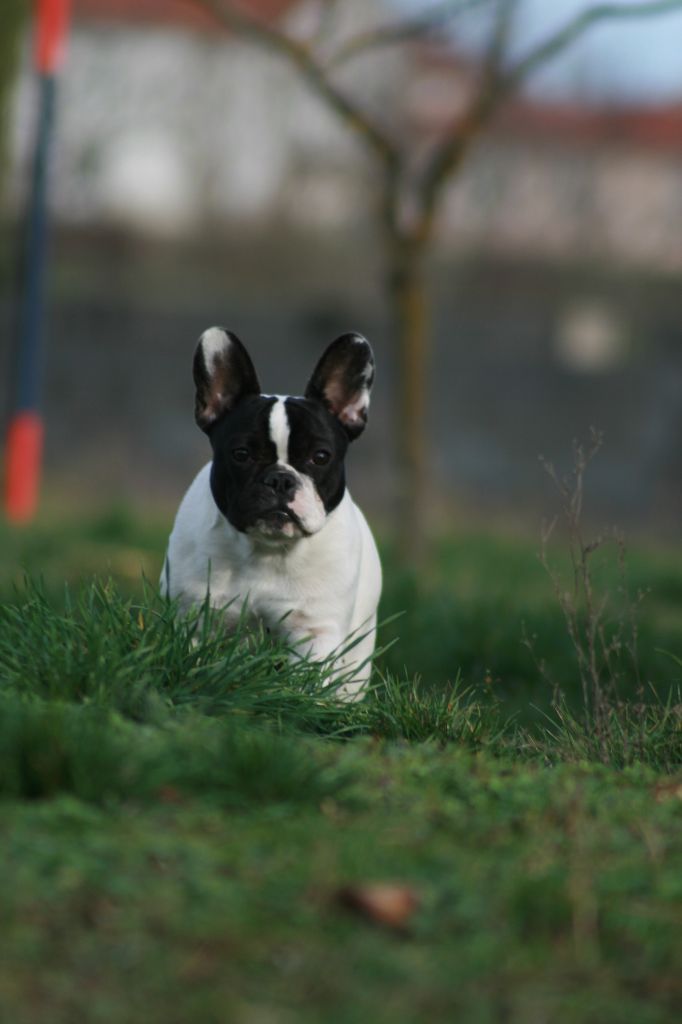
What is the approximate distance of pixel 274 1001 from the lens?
225cm

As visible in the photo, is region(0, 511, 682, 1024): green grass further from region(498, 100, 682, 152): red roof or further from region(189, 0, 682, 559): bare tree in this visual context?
region(498, 100, 682, 152): red roof

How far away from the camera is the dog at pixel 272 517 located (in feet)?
14.6

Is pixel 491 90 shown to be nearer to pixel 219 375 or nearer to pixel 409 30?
pixel 409 30

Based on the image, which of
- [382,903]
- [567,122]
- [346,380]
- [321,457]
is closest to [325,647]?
[321,457]

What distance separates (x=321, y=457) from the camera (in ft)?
15.1

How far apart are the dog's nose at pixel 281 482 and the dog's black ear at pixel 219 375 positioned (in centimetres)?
41

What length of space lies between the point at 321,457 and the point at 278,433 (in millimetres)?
159

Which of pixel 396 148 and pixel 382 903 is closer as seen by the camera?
pixel 382 903

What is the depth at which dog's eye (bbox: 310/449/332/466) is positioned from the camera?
4598 millimetres

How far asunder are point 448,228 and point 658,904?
695 inches

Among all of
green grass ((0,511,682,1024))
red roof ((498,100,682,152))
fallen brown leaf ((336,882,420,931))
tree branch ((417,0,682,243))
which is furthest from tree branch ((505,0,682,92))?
red roof ((498,100,682,152))

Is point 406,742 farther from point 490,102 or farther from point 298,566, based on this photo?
point 490,102

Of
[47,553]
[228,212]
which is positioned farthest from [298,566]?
[228,212]

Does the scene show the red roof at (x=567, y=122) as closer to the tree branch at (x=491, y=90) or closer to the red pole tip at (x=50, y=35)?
the red pole tip at (x=50, y=35)
